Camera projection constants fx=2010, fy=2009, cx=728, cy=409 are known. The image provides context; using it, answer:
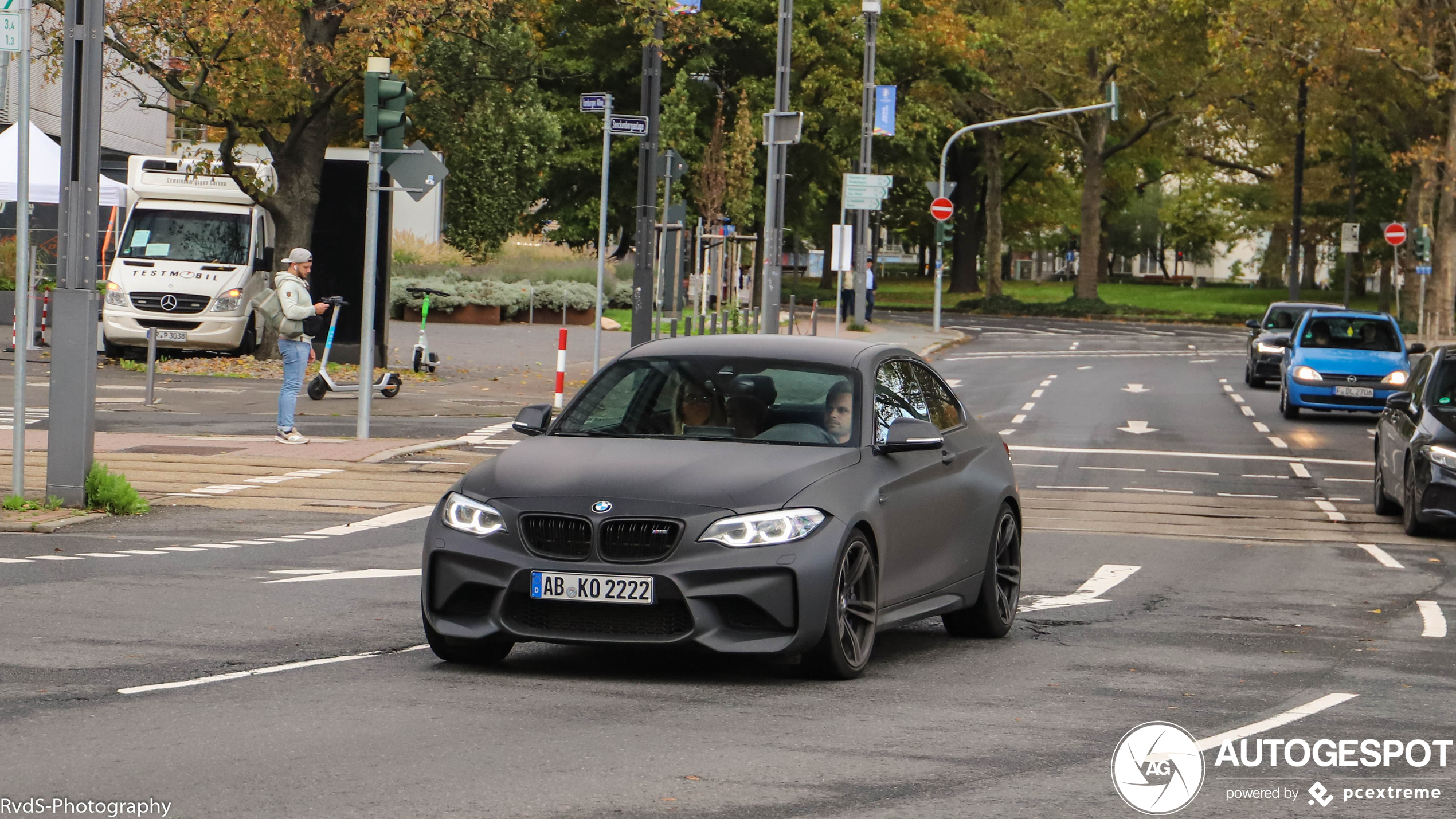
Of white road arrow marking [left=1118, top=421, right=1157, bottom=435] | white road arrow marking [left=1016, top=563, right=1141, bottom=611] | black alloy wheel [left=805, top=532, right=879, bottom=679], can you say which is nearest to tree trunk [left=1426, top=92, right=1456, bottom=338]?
white road arrow marking [left=1118, top=421, right=1157, bottom=435]

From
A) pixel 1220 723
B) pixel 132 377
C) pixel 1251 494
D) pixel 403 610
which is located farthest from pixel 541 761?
pixel 132 377

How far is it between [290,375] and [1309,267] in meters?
91.9

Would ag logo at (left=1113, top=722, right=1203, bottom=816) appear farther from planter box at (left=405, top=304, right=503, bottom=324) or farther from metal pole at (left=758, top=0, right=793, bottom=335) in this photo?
planter box at (left=405, top=304, right=503, bottom=324)

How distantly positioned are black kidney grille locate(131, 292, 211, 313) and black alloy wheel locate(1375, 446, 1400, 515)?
18503 mm

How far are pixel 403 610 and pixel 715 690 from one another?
2681 mm

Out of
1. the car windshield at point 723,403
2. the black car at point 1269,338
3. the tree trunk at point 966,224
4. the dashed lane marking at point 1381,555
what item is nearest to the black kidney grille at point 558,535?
the car windshield at point 723,403

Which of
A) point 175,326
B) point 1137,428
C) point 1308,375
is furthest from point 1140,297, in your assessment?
point 175,326

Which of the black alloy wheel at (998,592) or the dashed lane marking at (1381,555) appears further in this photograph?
the dashed lane marking at (1381,555)

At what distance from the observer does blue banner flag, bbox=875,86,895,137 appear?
4738cm

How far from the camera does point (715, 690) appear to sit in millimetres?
7887

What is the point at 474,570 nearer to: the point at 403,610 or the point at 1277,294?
the point at 403,610

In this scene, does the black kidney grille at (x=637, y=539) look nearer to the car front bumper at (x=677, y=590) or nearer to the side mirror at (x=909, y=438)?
the car front bumper at (x=677, y=590)

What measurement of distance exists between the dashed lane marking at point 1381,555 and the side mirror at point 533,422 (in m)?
6.98

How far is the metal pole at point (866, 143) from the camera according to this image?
4575 centimetres
